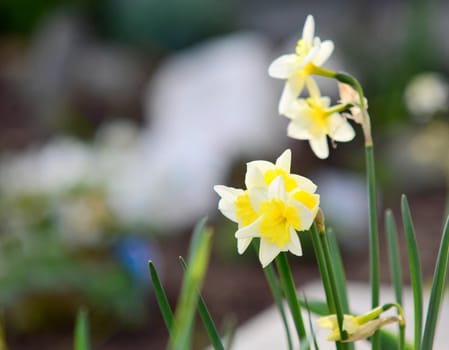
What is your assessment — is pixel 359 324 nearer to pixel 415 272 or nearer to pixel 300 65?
pixel 415 272

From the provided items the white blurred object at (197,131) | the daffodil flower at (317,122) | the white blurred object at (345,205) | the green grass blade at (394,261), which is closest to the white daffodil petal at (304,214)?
the daffodil flower at (317,122)

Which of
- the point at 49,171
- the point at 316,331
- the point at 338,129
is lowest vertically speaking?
the point at 316,331

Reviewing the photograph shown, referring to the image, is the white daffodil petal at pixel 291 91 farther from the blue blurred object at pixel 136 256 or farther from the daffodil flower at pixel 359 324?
the blue blurred object at pixel 136 256

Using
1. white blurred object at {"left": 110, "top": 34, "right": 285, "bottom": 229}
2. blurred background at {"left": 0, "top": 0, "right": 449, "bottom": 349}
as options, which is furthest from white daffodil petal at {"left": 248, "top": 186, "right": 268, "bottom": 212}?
white blurred object at {"left": 110, "top": 34, "right": 285, "bottom": 229}

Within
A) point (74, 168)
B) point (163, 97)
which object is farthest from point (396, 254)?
point (163, 97)

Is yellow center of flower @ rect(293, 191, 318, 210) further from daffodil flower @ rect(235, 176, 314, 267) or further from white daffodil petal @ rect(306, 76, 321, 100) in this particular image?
white daffodil petal @ rect(306, 76, 321, 100)

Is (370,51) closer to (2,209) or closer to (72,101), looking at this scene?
(72,101)

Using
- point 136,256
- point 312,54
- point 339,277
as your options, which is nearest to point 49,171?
point 136,256
